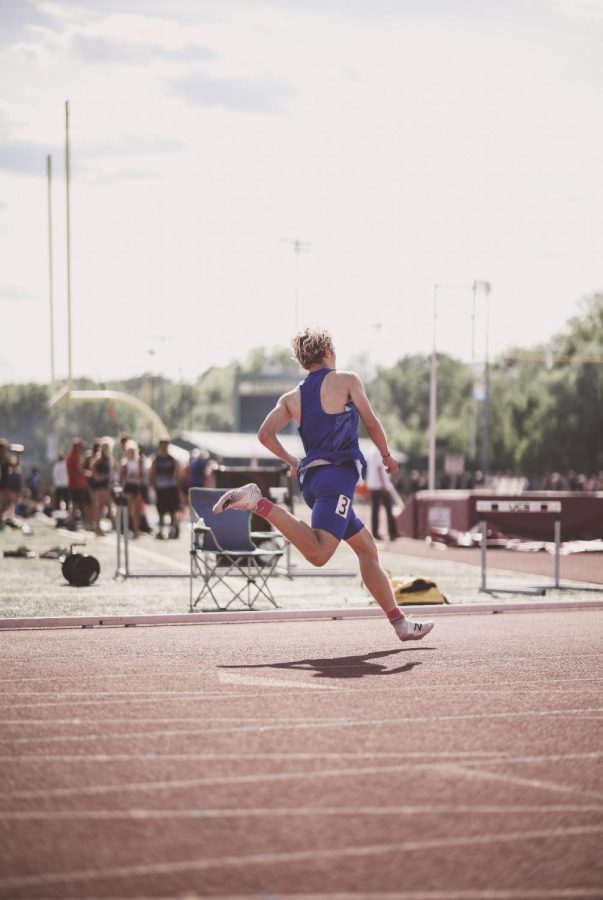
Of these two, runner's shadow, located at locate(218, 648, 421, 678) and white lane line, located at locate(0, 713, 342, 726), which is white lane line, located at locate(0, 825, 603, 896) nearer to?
white lane line, located at locate(0, 713, 342, 726)

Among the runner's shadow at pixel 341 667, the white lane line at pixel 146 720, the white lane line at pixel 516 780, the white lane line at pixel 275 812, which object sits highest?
the white lane line at pixel 275 812

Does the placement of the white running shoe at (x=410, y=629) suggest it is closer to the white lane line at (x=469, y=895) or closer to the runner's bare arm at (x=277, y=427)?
the runner's bare arm at (x=277, y=427)

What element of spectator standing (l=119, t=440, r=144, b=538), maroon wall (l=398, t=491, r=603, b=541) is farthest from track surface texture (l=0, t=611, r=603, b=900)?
spectator standing (l=119, t=440, r=144, b=538)

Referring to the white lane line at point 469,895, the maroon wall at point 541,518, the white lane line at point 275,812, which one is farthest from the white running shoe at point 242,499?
the maroon wall at point 541,518

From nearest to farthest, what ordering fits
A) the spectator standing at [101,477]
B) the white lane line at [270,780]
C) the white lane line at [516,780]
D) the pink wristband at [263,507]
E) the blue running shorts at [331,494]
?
the white lane line at [270,780] < the white lane line at [516,780] < the blue running shorts at [331,494] < the pink wristband at [263,507] < the spectator standing at [101,477]

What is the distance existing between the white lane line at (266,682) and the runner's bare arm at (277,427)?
5.95 feet

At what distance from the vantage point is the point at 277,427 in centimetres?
891

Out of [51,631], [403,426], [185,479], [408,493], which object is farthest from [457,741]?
[403,426]

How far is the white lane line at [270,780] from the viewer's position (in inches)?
182

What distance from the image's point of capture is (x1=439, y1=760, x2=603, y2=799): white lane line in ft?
15.5

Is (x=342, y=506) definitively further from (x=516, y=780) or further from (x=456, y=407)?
(x=456, y=407)

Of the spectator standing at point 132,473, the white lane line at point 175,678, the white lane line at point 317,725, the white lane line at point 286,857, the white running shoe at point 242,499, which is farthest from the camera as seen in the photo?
the spectator standing at point 132,473

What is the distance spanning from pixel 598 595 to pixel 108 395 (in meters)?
31.4

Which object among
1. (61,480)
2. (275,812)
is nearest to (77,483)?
(61,480)
